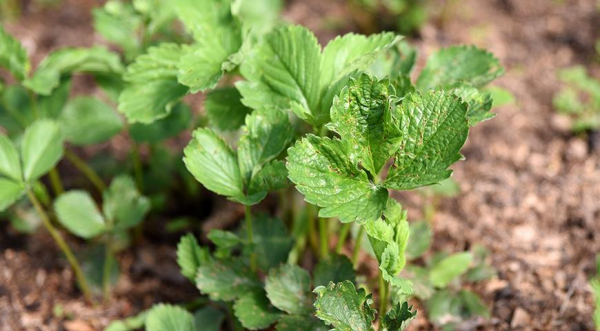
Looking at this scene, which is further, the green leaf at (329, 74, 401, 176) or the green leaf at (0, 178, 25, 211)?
the green leaf at (0, 178, 25, 211)

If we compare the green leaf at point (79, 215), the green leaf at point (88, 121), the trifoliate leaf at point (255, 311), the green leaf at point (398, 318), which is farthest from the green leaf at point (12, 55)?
the green leaf at point (398, 318)

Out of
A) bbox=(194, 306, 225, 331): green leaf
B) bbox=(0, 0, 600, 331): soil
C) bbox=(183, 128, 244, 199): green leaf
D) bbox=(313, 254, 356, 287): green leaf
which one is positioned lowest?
bbox=(0, 0, 600, 331): soil

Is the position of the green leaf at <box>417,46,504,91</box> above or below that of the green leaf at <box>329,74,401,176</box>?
below

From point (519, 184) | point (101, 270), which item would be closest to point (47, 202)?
point (101, 270)

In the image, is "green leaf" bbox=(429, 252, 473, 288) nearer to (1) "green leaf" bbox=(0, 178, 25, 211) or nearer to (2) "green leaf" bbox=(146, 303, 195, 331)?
(2) "green leaf" bbox=(146, 303, 195, 331)

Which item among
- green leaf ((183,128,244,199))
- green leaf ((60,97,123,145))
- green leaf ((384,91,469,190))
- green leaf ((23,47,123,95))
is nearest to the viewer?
green leaf ((384,91,469,190))

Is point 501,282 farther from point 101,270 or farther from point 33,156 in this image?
point 33,156

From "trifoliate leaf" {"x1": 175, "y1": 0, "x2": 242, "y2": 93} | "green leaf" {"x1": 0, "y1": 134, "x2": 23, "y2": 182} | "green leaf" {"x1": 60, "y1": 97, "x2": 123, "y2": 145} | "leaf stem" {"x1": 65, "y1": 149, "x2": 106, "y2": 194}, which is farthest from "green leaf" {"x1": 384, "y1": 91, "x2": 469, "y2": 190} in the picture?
"leaf stem" {"x1": 65, "y1": 149, "x2": 106, "y2": 194}
